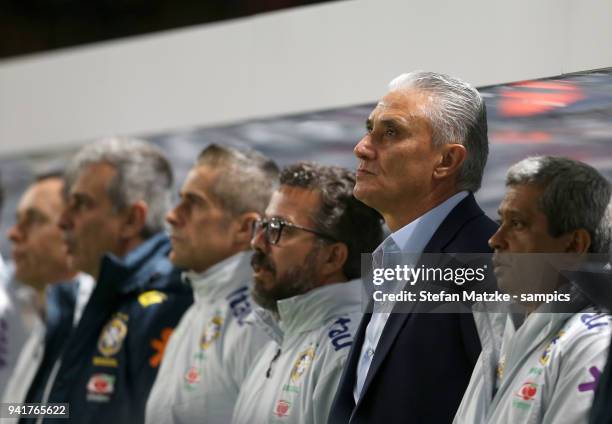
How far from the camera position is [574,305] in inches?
110

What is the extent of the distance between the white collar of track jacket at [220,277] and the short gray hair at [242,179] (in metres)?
0.17

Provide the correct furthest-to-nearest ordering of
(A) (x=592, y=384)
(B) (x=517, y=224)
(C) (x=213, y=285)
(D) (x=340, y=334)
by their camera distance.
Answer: (C) (x=213, y=285) → (D) (x=340, y=334) → (B) (x=517, y=224) → (A) (x=592, y=384)

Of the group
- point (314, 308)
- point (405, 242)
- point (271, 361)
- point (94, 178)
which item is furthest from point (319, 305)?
point (94, 178)

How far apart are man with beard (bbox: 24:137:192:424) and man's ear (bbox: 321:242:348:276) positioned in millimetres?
747

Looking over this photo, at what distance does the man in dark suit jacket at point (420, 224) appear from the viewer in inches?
116

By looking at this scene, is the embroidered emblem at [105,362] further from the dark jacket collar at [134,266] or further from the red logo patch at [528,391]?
the red logo patch at [528,391]

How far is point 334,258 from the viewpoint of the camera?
339 centimetres

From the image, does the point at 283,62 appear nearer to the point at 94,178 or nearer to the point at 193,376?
the point at 94,178

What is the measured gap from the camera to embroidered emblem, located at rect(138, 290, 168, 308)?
13.3 ft

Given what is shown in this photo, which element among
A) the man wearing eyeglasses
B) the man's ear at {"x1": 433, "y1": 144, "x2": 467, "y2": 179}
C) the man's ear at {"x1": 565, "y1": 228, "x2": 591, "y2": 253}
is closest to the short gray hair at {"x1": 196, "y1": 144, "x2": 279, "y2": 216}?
the man wearing eyeglasses

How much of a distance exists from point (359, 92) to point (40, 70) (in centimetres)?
190

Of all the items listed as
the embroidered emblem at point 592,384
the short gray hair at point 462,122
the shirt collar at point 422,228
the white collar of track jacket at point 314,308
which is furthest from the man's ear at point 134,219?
the embroidered emblem at point 592,384

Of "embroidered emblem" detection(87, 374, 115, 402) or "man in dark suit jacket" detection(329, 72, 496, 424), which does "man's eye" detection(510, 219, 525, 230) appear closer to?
"man in dark suit jacket" detection(329, 72, 496, 424)

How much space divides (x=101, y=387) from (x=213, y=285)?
2.07ft
